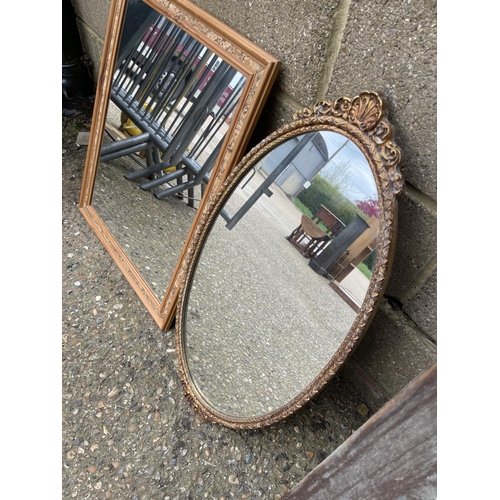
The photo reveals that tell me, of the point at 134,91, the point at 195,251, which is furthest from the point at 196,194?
the point at 134,91

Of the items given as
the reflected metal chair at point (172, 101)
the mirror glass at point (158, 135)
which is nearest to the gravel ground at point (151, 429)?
→ the mirror glass at point (158, 135)

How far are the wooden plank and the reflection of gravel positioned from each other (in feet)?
0.60

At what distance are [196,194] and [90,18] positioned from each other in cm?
122

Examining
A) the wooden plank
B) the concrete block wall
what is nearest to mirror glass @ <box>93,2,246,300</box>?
the concrete block wall

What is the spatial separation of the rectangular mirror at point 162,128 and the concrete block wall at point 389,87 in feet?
0.20

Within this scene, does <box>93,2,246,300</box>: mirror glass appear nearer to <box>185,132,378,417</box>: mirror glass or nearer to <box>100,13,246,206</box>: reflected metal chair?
<box>100,13,246,206</box>: reflected metal chair

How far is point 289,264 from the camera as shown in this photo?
2.80 feet

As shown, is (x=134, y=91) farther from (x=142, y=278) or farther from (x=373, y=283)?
(x=373, y=283)

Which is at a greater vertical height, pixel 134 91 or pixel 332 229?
pixel 332 229

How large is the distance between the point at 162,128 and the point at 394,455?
1058 mm

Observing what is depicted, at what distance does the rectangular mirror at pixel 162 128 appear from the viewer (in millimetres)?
930

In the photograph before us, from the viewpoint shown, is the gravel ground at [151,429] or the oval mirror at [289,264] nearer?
the oval mirror at [289,264]

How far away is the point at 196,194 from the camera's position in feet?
3.67

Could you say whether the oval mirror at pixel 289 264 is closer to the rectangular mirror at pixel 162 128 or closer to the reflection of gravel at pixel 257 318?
the reflection of gravel at pixel 257 318
